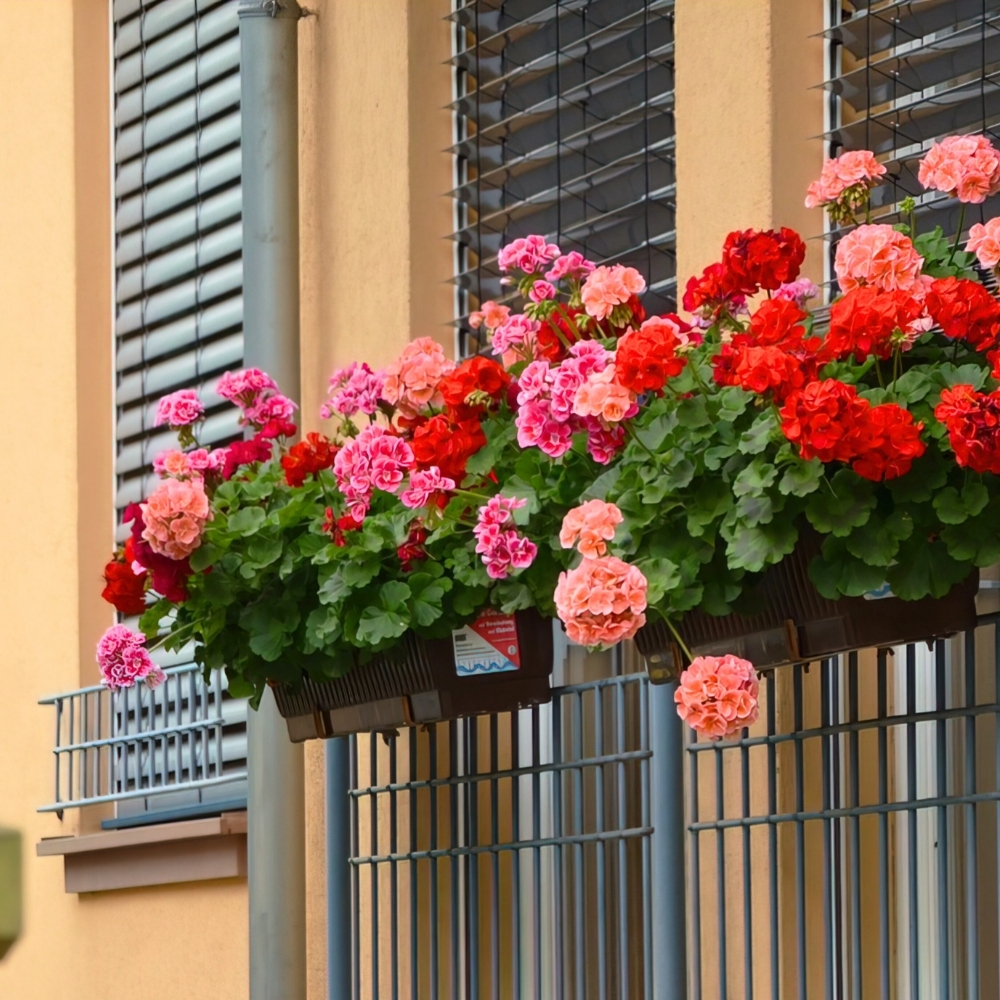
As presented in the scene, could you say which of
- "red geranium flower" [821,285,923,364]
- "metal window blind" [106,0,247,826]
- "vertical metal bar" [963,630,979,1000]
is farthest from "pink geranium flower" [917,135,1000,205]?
"metal window blind" [106,0,247,826]

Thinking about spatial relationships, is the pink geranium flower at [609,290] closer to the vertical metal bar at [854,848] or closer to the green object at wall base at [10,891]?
the vertical metal bar at [854,848]

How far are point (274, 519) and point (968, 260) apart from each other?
1.58 meters

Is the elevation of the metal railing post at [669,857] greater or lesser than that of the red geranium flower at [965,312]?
lesser

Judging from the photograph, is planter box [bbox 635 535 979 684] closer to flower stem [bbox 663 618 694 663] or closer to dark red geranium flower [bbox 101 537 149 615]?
flower stem [bbox 663 618 694 663]

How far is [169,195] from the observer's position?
24.5ft

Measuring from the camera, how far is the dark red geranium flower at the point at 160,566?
14.6 feet

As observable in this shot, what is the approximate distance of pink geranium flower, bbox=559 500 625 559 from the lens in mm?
3455

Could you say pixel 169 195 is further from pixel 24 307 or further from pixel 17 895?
pixel 17 895

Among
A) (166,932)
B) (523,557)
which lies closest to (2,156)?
(166,932)

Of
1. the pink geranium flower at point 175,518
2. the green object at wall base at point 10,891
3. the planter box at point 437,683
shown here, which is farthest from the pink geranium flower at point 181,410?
the green object at wall base at point 10,891

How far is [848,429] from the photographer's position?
127 inches

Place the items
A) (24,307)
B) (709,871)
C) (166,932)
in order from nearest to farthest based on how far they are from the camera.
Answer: (709,871) < (166,932) < (24,307)

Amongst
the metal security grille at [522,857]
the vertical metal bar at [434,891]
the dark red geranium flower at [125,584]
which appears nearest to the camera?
the dark red geranium flower at [125,584]

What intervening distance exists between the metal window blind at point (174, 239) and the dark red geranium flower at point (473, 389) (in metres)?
2.87
